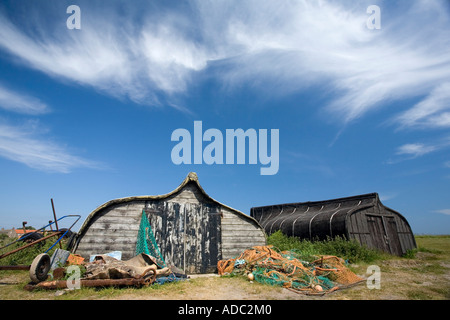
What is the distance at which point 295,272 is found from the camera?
924cm

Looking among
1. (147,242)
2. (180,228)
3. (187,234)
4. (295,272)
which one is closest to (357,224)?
(295,272)

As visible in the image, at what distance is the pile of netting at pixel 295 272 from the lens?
8414mm

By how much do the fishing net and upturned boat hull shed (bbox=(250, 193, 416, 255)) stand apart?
1197 cm

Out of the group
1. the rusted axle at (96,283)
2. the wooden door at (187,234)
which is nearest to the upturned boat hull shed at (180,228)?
the wooden door at (187,234)

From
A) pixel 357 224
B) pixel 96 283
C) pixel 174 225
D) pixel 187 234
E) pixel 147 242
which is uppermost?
pixel 357 224

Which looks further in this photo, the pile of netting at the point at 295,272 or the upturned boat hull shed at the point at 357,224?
the upturned boat hull shed at the point at 357,224

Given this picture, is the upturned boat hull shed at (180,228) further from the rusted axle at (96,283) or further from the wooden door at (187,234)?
the rusted axle at (96,283)

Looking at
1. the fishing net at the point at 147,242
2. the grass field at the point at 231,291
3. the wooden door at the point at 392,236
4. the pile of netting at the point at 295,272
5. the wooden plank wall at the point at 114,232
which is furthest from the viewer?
the wooden door at the point at 392,236

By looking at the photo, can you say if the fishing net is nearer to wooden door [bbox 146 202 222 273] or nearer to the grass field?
wooden door [bbox 146 202 222 273]

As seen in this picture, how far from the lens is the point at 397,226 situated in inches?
787

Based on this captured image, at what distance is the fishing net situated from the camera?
10.8 m

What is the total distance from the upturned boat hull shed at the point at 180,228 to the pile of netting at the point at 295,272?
1135mm

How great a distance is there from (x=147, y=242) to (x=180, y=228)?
1.65 m

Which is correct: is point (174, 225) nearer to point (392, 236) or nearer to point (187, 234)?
point (187, 234)
